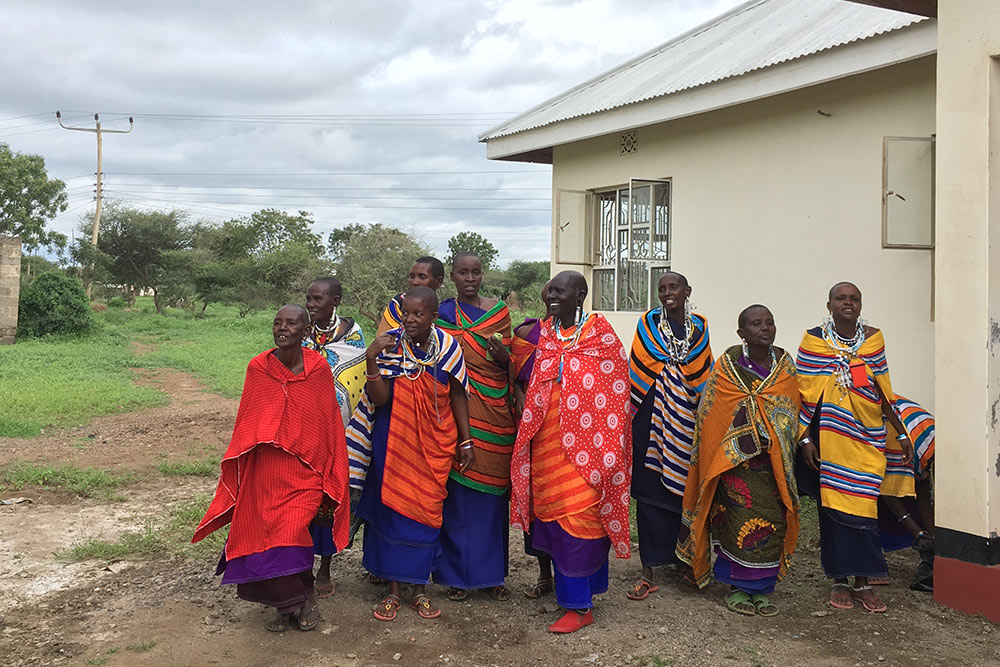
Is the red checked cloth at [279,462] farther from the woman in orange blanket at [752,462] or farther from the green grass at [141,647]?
the woman in orange blanket at [752,462]

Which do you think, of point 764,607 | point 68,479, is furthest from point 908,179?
point 68,479

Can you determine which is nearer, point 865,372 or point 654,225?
point 865,372

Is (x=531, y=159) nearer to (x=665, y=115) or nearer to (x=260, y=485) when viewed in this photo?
(x=665, y=115)

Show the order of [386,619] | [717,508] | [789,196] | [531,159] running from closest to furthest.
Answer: [386,619], [717,508], [789,196], [531,159]

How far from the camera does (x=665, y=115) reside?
7762 mm

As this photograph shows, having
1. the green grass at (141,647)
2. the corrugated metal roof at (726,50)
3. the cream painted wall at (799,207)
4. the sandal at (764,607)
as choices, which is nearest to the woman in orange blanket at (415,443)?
the green grass at (141,647)

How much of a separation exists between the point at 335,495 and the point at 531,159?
24.0ft

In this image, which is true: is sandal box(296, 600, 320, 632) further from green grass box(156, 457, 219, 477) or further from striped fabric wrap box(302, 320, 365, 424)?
green grass box(156, 457, 219, 477)

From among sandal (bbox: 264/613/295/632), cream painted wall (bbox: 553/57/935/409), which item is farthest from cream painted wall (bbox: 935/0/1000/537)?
sandal (bbox: 264/613/295/632)

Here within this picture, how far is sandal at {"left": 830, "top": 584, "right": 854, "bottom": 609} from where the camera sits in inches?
175

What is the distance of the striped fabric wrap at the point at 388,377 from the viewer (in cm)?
423

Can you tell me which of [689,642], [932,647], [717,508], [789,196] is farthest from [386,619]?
[789,196]

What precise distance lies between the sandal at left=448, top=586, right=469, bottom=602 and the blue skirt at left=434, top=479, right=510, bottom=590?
9 cm

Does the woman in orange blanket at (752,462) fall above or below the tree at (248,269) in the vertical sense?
below
